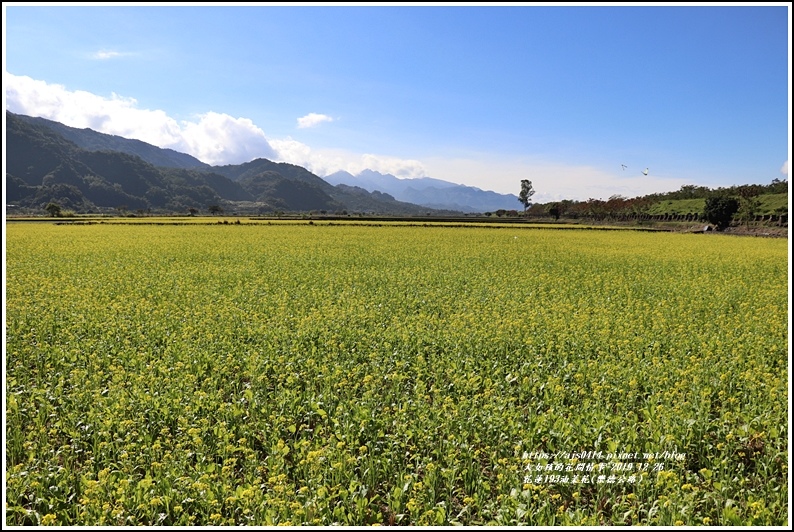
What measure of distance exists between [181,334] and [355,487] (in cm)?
726

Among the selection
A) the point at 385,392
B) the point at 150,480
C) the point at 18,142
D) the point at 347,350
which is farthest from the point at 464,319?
the point at 18,142

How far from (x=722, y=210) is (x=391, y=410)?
266 ft

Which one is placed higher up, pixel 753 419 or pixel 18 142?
pixel 18 142

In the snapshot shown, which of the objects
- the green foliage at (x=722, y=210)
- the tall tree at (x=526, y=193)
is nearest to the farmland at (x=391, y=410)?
the green foliage at (x=722, y=210)

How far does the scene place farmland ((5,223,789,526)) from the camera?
4.99 m

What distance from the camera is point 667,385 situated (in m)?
7.91


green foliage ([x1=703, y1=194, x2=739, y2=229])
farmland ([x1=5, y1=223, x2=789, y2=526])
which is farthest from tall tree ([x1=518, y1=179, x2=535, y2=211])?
farmland ([x1=5, y1=223, x2=789, y2=526])

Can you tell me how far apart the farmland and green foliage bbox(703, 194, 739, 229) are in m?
66.8

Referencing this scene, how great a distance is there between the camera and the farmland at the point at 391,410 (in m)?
4.99

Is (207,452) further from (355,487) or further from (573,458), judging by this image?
(573,458)

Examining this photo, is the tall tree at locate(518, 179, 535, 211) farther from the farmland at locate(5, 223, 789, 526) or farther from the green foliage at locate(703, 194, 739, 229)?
the farmland at locate(5, 223, 789, 526)

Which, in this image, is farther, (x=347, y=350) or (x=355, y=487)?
(x=347, y=350)

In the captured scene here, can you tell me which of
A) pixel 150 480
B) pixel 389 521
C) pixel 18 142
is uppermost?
pixel 18 142

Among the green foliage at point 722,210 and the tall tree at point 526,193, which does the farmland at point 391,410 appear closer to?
the green foliage at point 722,210
